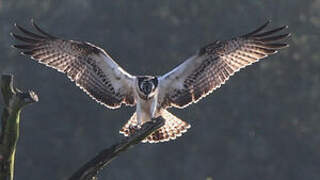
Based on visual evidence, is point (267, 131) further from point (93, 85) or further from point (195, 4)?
point (93, 85)

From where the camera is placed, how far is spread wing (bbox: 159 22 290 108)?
37.9ft

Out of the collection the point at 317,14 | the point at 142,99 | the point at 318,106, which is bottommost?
the point at 142,99

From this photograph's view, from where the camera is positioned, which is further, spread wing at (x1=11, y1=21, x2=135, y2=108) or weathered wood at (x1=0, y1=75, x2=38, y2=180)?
spread wing at (x1=11, y1=21, x2=135, y2=108)

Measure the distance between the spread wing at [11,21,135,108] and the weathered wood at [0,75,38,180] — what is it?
3.84 metres

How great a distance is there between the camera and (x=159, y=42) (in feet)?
110

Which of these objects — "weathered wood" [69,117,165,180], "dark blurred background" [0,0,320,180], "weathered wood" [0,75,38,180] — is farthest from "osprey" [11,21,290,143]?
"dark blurred background" [0,0,320,180]

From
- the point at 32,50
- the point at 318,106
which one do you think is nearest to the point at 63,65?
the point at 32,50

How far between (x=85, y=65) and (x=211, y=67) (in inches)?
53.3

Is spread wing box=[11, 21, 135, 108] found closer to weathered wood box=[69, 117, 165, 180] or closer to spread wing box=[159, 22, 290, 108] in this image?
spread wing box=[159, 22, 290, 108]

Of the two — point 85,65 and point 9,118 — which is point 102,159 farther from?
point 85,65

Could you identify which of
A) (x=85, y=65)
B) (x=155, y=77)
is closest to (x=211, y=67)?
(x=155, y=77)

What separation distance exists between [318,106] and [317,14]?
281 centimetres

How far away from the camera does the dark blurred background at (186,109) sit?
31.9m

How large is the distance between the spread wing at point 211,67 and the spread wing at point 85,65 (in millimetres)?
430
